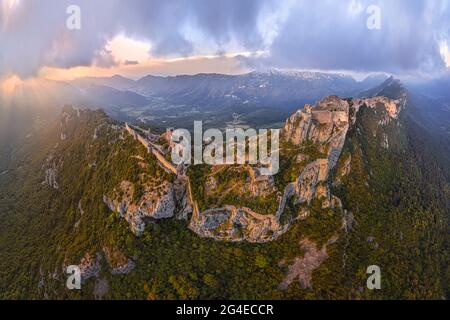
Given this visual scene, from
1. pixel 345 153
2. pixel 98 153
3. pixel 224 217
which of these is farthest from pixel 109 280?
pixel 345 153

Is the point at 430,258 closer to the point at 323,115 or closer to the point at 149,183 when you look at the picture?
the point at 323,115
